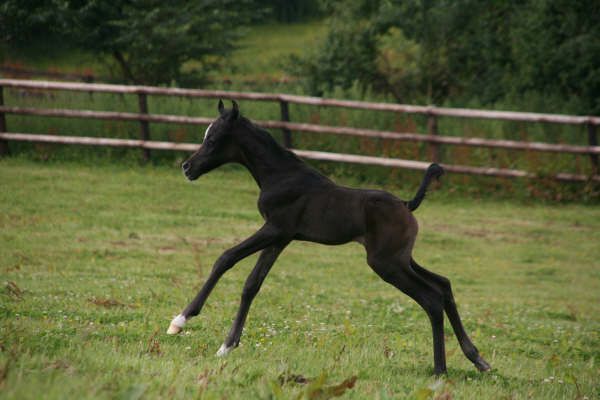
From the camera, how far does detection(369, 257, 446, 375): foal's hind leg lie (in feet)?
19.7

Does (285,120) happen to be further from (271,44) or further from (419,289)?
(271,44)

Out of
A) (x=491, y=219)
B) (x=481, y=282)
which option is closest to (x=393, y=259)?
(x=481, y=282)

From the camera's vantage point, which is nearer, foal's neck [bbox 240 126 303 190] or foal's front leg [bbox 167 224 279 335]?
foal's front leg [bbox 167 224 279 335]

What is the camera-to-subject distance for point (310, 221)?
6219 millimetres

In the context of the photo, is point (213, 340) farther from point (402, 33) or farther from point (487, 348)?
point (402, 33)

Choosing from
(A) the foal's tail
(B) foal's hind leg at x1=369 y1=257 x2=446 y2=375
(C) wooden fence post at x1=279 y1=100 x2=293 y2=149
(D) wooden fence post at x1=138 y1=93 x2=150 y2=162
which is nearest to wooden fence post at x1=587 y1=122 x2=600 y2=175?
(C) wooden fence post at x1=279 y1=100 x2=293 y2=149

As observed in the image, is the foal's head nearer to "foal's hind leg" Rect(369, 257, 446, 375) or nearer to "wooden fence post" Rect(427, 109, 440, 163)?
"foal's hind leg" Rect(369, 257, 446, 375)

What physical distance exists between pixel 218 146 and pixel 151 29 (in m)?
19.8

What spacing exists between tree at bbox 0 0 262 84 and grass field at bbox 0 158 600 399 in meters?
8.35

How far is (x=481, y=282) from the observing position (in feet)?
39.4

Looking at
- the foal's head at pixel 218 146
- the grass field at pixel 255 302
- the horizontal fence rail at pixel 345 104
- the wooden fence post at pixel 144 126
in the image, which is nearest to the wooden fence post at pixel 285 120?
the horizontal fence rail at pixel 345 104

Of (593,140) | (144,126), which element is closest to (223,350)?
(593,140)

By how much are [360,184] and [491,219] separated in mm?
2930

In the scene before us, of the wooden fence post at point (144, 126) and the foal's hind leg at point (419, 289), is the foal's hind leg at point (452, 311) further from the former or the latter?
the wooden fence post at point (144, 126)
